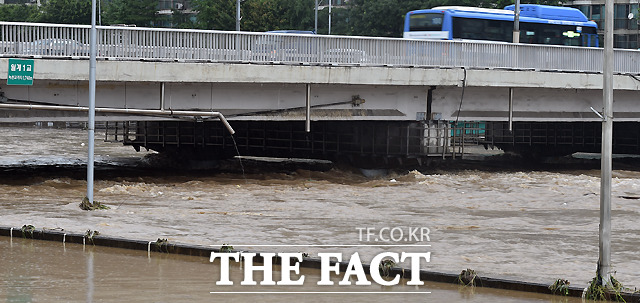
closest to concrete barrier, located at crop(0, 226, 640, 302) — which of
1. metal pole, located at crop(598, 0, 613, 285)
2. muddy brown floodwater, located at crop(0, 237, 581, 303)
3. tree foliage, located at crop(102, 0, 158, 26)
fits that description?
muddy brown floodwater, located at crop(0, 237, 581, 303)

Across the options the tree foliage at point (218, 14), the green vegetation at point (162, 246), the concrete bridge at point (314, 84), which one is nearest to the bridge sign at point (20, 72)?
the concrete bridge at point (314, 84)

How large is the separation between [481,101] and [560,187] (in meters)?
4.66

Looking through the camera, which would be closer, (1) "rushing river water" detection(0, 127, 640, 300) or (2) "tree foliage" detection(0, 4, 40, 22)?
(1) "rushing river water" detection(0, 127, 640, 300)

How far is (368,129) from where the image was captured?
133 ft

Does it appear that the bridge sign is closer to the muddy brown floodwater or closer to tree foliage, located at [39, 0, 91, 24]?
the muddy brown floodwater

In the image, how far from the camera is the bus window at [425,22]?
43.5 meters

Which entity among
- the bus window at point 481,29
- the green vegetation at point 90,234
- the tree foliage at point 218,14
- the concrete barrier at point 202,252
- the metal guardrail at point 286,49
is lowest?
the concrete barrier at point 202,252

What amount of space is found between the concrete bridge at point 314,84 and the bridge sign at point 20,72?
8.5 inches

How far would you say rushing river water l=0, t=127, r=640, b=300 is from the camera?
63.9 ft

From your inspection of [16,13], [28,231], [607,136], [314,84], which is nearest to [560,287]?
[607,136]

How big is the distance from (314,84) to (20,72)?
10433 millimetres

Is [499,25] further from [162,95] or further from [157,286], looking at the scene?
[157,286]

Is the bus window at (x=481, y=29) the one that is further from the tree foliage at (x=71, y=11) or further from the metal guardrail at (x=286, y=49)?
the tree foliage at (x=71, y=11)

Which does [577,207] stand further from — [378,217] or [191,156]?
[191,156]
